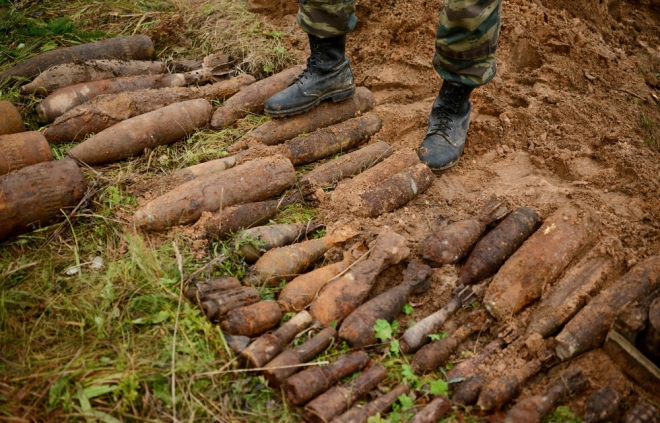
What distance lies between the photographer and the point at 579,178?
3779 mm

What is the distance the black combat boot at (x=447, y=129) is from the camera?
393cm

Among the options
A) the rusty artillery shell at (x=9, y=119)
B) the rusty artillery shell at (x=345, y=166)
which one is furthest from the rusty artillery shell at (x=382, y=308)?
the rusty artillery shell at (x=9, y=119)

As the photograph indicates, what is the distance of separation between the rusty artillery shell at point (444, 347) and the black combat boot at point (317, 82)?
2017 millimetres

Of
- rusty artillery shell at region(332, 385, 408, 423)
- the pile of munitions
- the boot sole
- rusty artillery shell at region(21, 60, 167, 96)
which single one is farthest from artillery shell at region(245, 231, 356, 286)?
rusty artillery shell at region(21, 60, 167, 96)

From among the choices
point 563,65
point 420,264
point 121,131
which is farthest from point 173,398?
point 563,65

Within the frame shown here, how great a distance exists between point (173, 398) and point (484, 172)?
2.56 metres

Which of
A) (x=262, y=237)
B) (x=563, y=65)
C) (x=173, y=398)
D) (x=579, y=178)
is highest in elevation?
(x=563, y=65)

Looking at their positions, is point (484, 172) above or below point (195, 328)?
above

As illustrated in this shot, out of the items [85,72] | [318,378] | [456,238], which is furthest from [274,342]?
[85,72]

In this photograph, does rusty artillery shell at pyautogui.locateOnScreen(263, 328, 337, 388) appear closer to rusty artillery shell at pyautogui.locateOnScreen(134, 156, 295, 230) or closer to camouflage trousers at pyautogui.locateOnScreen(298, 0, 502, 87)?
rusty artillery shell at pyautogui.locateOnScreen(134, 156, 295, 230)

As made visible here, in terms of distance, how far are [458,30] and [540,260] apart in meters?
1.53

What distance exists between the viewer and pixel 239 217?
340 centimetres

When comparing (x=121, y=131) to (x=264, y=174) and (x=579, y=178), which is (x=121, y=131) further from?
→ (x=579, y=178)

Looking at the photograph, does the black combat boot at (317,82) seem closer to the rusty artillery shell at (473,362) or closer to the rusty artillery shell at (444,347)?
the rusty artillery shell at (444,347)
